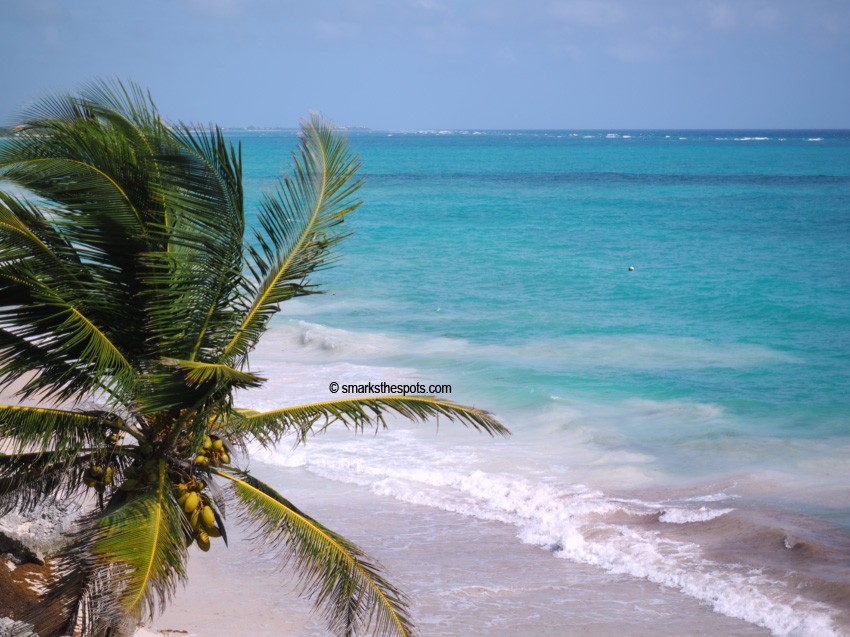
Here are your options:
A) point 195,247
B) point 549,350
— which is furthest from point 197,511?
point 549,350

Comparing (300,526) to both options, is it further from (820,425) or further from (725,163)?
(725,163)

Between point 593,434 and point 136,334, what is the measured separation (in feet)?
27.5

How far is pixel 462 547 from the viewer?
858cm

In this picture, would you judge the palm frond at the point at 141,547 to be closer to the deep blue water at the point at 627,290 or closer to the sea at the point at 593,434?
the sea at the point at 593,434

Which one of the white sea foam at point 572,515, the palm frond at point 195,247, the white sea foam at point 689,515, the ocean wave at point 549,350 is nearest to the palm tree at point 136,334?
the palm frond at point 195,247

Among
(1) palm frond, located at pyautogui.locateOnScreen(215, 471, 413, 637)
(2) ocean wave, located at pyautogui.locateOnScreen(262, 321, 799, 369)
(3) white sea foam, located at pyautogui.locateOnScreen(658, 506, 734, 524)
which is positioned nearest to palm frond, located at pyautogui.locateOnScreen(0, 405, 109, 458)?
(1) palm frond, located at pyautogui.locateOnScreen(215, 471, 413, 637)

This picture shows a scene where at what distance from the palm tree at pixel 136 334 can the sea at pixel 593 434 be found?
271cm

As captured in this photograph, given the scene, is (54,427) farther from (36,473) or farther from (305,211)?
(305,211)

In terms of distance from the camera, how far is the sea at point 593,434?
7.73m

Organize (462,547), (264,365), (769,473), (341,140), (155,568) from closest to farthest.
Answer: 1. (155,568)
2. (341,140)
3. (462,547)
4. (769,473)
5. (264,365)

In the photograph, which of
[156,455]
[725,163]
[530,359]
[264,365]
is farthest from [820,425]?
[725,163]

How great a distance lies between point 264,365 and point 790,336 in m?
10.3

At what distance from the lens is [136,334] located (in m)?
4.87

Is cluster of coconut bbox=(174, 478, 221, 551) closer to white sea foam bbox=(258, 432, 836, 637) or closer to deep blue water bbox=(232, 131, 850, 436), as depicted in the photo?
deep blue water bbox=(232, 131, 850, 436)
